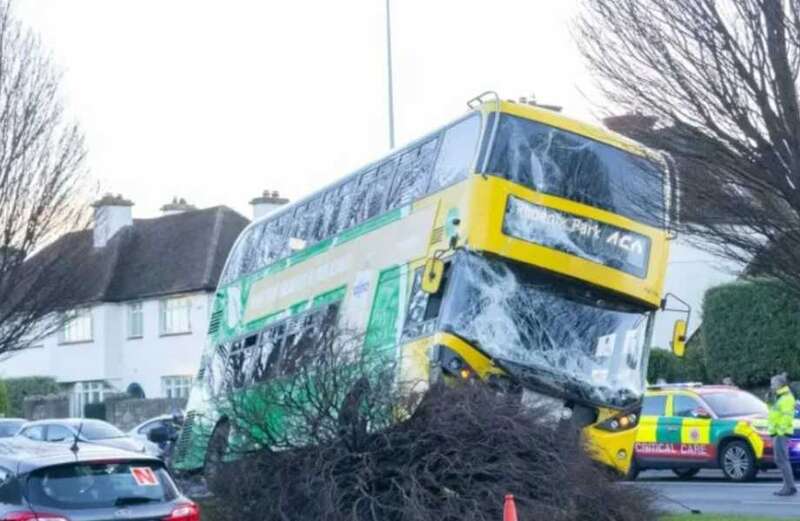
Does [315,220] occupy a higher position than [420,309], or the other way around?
[315,220]

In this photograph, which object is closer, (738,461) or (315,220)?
(315,220)

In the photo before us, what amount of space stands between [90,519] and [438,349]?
16.3ft

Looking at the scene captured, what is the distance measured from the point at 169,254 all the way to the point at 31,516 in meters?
45.5

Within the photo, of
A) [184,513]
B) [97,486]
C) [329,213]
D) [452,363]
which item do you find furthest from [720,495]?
→ [97,486]

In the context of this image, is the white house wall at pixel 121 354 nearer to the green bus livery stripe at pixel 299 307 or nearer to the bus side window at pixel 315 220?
the green bus livery stripe at pixel 299 307

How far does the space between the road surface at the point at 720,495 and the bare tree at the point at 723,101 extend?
310cm

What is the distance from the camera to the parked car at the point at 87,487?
11086mm

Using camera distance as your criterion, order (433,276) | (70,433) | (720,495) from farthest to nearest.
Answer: (70,433) < (720,495) < (433,276)

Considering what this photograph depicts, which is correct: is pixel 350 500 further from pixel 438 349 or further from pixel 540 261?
pixel 540 261

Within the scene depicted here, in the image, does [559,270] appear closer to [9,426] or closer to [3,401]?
[9,426]

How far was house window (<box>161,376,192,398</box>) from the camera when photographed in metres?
53.0

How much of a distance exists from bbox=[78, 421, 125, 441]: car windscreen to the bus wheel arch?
1166 cm

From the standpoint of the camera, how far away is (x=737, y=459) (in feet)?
79.9

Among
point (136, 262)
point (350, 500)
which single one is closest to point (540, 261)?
point (350, 500)
